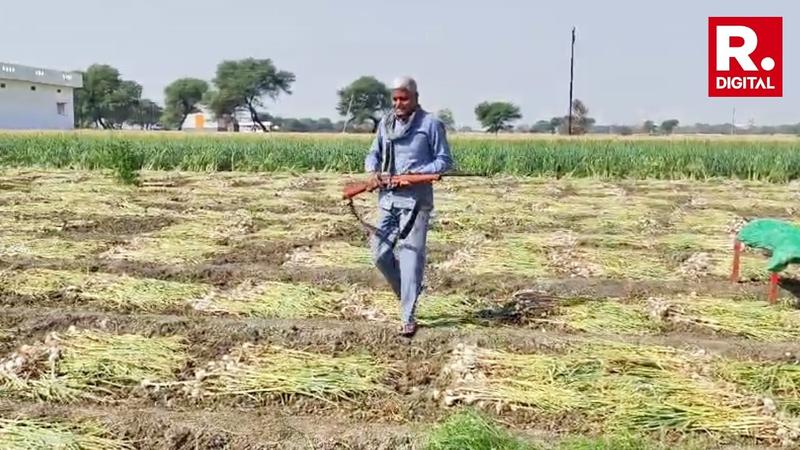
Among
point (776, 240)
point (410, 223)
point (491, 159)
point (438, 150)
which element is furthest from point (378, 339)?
point (491, 159)

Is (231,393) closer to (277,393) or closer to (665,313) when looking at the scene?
(277,393)

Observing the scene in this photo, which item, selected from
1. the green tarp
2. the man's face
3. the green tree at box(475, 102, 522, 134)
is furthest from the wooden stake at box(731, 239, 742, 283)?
the green tree at box(475, 102, 522, 134)

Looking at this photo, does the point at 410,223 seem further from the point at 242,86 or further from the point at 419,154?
the point at 242,86

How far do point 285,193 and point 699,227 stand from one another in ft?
22.8

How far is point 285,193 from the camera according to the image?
13.9 meters

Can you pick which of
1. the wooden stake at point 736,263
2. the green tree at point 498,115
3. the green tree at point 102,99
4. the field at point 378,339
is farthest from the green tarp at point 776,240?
the green tree at point 102,99

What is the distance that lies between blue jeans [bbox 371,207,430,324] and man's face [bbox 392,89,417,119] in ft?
1.88

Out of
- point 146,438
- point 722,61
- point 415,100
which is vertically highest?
point 722,61

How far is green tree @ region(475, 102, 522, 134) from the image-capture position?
233ft

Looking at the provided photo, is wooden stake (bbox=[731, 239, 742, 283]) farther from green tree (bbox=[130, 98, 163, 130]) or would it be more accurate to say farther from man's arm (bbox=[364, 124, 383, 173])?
green tree (bbox=[130, 98, 163, 130])

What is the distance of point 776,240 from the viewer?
605 centimetres

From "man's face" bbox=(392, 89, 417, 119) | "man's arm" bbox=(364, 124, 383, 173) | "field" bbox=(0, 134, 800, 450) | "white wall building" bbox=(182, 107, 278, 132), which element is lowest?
"field" bbox=(0, 134, 800, 450)

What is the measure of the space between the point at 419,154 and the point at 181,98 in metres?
78.0

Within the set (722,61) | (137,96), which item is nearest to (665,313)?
(722,61)
